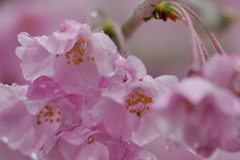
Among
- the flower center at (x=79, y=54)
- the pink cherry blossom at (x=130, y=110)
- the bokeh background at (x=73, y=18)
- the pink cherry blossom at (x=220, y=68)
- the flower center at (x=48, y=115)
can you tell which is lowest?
the bokeh background at (x=73, y=18)

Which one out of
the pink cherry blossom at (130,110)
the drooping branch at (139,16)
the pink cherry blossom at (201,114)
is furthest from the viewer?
the drooping branch at (139,16)

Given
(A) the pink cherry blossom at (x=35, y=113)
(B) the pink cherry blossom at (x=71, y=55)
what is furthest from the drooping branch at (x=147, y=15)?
(A) the pink cherry blossom at (x=35, y=113)

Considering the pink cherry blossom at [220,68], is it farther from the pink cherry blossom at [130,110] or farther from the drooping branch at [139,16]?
the drooping branch at [139,16]

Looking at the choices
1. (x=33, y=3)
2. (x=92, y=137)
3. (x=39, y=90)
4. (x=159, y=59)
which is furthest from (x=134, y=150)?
(x=159, y=59)

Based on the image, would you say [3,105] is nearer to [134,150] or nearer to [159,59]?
[134,150]

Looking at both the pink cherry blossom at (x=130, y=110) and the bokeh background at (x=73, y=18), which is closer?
the pink cherry blossom at (x=130, y=110)

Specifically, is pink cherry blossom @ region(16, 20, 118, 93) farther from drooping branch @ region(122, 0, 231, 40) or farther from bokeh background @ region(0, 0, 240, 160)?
bokeh background @ region(0, 0, 240, 160)
